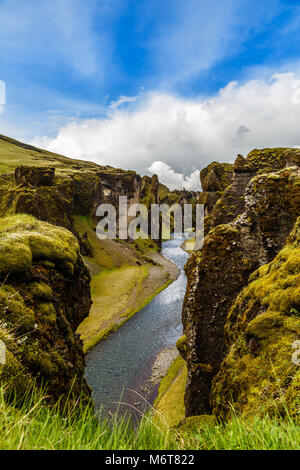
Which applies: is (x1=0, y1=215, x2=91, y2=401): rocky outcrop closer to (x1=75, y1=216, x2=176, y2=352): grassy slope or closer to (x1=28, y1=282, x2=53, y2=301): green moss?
(x1=28, y1=282, x2=53, y2=301): green moss

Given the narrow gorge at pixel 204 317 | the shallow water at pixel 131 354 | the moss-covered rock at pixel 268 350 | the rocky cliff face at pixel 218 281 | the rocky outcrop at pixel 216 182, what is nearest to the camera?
the moss-covered rock at pixel 268 350

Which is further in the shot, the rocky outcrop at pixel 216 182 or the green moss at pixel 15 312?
the rocky outcrop at pixel 216 182

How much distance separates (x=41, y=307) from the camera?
8797 millimetres

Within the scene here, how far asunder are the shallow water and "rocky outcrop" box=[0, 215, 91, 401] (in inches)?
519

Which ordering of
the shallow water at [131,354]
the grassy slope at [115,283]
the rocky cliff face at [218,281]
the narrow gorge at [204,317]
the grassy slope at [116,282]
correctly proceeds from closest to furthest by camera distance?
the narrow gorge at [204,317], the rocky cliff face at [218,281], the shallow water at [131,354], the grassy slope at [115,283], the grassy slope at [116,282]

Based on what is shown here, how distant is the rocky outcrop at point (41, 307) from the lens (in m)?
6.39

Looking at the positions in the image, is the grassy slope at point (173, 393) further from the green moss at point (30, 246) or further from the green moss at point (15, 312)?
the green moss at point (15, 312)

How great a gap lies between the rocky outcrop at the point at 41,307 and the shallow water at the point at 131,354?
43.2 feet

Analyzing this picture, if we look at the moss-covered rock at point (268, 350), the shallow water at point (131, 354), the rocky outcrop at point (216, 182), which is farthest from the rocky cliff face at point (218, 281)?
the rocky outcrop at point (216, 182)

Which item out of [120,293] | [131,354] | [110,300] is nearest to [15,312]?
[131,354]

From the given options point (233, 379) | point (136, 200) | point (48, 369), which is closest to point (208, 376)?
point (233, 379)

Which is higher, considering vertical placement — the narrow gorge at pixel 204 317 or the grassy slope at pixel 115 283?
the narrow gorge at pixel 204 317

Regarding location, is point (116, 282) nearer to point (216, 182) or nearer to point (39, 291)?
point (216, 182)

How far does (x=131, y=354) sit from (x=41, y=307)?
3127cm
